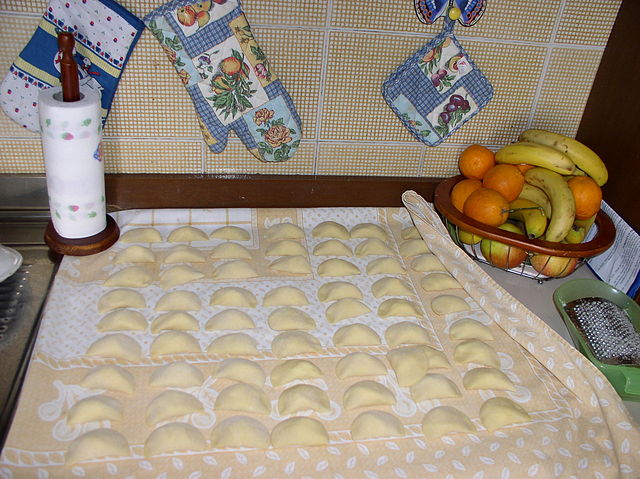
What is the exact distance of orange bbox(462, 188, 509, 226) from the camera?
0.96 meters

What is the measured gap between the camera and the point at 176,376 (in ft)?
2.51

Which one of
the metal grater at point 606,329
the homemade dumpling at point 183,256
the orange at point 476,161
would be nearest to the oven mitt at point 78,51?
the homemade dumpling at point 183,256

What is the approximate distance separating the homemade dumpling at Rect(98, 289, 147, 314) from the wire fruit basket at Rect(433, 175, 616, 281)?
0.50 meters

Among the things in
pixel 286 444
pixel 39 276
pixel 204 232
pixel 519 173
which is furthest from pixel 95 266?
pixel 519 173

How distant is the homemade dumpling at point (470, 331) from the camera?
884 millimetres

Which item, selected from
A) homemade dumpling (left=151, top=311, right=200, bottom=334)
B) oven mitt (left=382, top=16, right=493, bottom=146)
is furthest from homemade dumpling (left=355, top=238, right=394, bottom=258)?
homemade dumpling (left=151, top=311, right=200, bottom=334)

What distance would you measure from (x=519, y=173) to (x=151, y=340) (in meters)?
0.63

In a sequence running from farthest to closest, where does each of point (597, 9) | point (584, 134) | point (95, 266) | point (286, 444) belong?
point (584, 134), point (597, 9), point (95, 266), point (286, 444)

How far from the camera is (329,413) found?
0.75m

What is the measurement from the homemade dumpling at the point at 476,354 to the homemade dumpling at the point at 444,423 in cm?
10

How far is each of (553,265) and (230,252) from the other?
0.52m

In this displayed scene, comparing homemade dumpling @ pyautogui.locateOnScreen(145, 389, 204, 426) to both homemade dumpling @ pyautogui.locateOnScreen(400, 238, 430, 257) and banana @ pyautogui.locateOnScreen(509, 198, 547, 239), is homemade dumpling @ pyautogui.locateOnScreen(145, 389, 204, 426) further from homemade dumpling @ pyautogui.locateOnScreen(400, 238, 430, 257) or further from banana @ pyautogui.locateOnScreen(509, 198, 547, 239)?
banana @ pyautogui.locateOnScreen(509, 198, 547, 239)

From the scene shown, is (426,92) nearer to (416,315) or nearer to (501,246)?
(501,246)

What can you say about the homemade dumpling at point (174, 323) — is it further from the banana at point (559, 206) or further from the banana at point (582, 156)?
the banana at point (582, 156)
